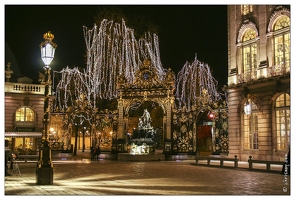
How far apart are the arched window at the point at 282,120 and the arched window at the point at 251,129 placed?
6.40ft

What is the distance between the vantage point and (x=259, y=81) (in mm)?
27969

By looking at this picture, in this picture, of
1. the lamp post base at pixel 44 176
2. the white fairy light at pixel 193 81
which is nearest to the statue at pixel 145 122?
the white fairy light at pixel 193 81

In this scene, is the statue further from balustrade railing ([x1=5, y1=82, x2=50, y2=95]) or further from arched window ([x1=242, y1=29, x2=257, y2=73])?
balustrade railing ([x1=5, y1=82, x2=50, y2=95])

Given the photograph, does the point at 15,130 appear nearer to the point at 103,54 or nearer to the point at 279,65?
the point at 103,54

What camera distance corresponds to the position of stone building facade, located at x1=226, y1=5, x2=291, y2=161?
87.8 ft

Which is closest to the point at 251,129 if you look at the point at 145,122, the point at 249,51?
the point at 249,51

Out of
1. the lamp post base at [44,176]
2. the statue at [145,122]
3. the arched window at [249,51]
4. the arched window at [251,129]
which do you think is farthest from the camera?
the statue at [145,122]

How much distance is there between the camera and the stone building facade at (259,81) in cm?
2675

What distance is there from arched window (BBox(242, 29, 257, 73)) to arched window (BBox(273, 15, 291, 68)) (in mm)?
2027

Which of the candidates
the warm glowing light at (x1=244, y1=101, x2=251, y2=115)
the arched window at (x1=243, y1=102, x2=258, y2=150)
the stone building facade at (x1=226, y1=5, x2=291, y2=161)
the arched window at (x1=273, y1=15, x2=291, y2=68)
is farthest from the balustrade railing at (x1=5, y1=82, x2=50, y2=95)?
the arched window at (x1=273, y1=15, x2=291, y2=68)

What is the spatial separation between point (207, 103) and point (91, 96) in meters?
17.5

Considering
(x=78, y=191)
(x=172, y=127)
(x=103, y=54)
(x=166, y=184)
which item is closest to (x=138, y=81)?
(x=172, y=127)

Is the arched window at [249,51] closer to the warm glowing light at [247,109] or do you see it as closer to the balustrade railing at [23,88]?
the warm glowing light at [247,109]

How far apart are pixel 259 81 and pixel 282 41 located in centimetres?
274
